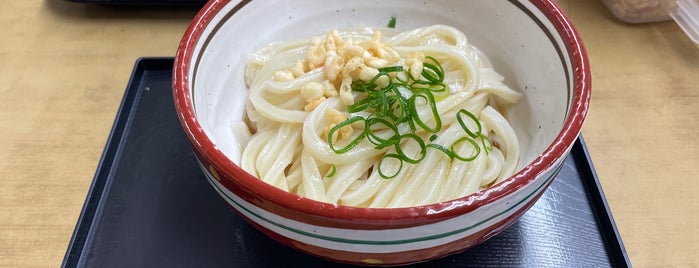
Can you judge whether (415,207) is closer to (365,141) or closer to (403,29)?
(365,141)

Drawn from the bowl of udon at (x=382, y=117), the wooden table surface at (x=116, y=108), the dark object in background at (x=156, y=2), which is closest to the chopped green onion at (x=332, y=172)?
the bowl of udon at (x=382, y=117)

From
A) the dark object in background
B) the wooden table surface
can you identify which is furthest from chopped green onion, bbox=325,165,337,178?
the dark object in background

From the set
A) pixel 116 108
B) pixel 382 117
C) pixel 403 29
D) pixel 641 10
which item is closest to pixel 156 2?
pixel 116 108

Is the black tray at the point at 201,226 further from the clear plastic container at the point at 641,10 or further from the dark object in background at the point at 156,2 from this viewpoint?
the clear plastic container at the point at 641,10

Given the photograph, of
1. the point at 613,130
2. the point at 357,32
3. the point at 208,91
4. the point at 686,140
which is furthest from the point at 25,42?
the point at 686,140

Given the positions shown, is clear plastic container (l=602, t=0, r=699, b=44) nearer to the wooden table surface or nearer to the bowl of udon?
the wooden table surface

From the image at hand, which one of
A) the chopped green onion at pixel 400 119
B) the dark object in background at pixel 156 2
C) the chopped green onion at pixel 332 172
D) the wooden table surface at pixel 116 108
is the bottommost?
the wooden table surface at pixel 116 108
